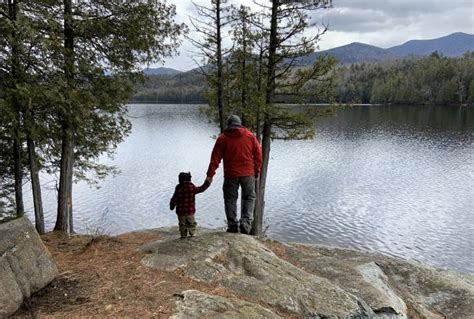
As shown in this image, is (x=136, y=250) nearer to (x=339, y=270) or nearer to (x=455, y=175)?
(x=339, y=270)

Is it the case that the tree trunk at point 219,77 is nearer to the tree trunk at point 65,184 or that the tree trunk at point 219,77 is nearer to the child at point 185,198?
the tree trunk at point 65,184

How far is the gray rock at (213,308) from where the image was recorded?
4695mm

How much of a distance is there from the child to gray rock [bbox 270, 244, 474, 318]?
247cm

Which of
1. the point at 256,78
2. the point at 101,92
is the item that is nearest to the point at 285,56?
the point at 256,78

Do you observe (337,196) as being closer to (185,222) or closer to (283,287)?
(185,222)

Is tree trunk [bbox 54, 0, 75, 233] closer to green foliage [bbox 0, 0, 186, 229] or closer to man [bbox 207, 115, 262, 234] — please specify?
green foliage [bbox 0, 0, 186, 229]

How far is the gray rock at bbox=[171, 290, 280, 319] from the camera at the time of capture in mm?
4695

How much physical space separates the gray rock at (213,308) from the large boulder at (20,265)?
1840mm

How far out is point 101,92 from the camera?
9.75 m

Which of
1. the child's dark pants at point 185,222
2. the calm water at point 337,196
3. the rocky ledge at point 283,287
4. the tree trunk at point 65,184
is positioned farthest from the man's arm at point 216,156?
the tree trunk at point 65,184

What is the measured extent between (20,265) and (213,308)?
2.46 m

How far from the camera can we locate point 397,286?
28.7ft

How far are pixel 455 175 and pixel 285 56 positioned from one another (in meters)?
25.3

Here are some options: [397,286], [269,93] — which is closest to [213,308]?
[397,286]
